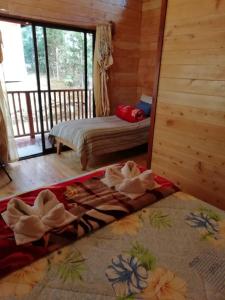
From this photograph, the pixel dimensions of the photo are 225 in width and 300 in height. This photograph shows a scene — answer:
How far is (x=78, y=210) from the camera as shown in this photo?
127 centimetres

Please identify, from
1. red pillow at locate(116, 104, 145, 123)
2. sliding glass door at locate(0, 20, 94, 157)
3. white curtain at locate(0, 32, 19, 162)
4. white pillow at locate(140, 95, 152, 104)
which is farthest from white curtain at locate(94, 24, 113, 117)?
white curtain at locate(0, 32, 19, 162)

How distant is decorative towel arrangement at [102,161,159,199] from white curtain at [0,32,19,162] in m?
1.95

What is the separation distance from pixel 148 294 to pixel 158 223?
0.42 metres

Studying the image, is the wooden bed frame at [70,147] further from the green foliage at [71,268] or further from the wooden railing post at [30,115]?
the green foliage at [71,268]

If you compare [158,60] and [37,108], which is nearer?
[158,60]

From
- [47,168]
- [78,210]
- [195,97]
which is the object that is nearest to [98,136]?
[47,168]

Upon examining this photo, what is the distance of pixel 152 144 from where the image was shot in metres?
2.52

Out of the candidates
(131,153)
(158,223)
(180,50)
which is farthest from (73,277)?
(131,153)

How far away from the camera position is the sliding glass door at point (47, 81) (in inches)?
130

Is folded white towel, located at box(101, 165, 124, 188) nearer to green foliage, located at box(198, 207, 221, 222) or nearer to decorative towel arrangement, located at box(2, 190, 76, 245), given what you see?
decorative towel arrangement, located at box(2, 190, 76, 245)

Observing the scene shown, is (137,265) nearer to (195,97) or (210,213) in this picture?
(210,213)

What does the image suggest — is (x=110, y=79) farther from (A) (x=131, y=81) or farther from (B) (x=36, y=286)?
(B) (x=36, y=286)

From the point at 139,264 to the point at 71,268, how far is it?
29 centimetres

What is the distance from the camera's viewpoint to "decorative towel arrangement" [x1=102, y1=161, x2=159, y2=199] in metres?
1.44
